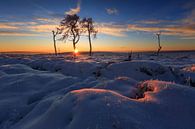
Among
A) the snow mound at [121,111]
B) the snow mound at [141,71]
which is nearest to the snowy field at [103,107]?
the snow mound at [121,111]

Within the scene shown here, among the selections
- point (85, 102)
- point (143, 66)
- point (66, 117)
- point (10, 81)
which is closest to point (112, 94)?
point (85, 102)

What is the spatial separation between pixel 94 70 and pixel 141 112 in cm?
851

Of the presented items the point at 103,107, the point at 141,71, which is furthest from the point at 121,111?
the point at 141,71

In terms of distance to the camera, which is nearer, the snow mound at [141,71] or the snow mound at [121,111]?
the snow mound at [121,111]

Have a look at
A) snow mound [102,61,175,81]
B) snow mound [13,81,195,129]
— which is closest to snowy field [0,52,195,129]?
snow mound [13,81,195,129]

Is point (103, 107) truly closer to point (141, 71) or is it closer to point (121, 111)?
point (121, 111)

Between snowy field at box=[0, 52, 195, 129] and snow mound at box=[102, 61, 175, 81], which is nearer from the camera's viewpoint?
snowy field at box=[0, 52, 195, 129]

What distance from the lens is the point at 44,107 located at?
4953mm

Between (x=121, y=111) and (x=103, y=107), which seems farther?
(x=103, y=107)

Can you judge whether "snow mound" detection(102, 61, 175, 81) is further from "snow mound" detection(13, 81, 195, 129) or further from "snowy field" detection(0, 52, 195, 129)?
"snow mound" detection(13, 81, 195, 129)

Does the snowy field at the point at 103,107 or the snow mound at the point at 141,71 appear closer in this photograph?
the snowy field at the point at 103,107

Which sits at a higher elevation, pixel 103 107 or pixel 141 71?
pixel 103 107

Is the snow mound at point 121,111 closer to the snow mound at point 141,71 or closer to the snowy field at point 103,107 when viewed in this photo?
the snowy field at point 103,107

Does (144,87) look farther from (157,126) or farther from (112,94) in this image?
(157,126)
